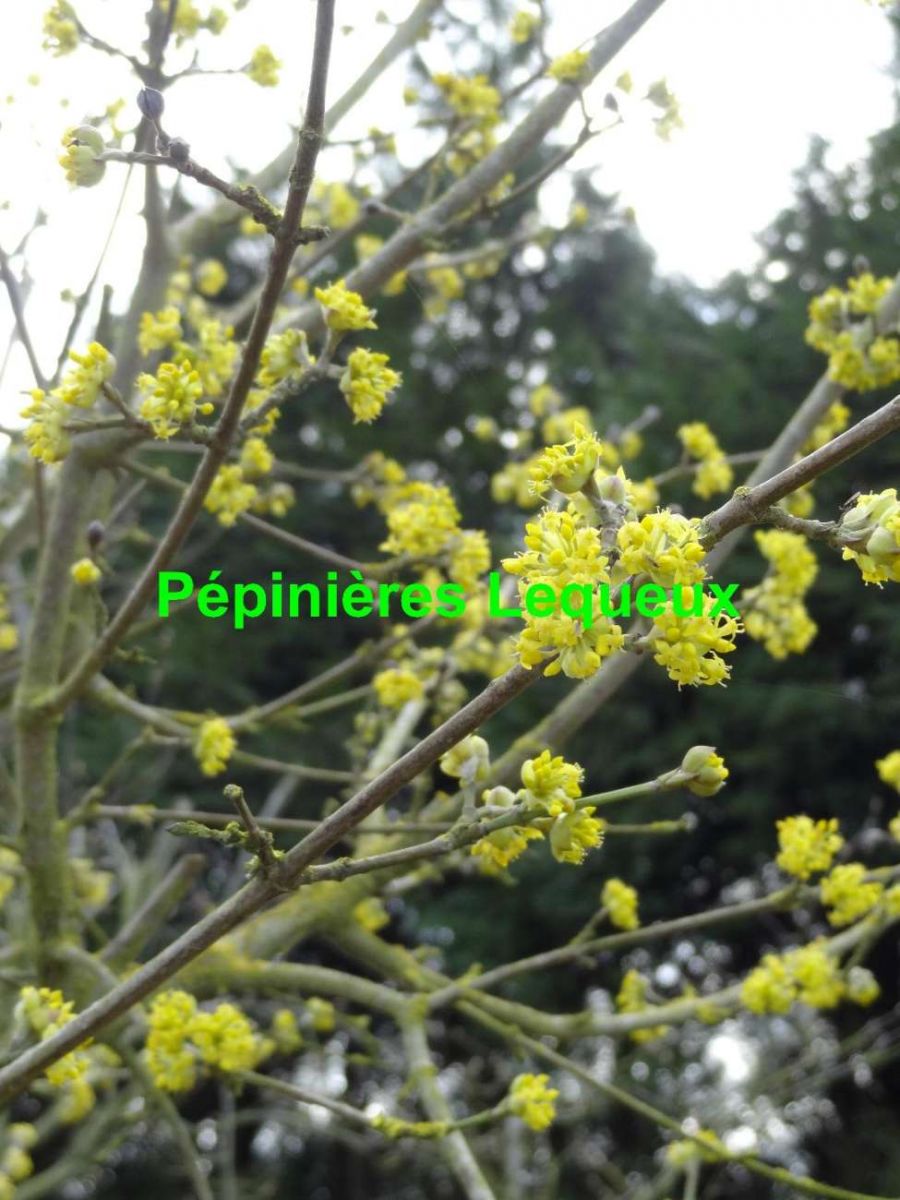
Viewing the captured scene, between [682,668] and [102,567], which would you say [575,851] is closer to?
[682,668]

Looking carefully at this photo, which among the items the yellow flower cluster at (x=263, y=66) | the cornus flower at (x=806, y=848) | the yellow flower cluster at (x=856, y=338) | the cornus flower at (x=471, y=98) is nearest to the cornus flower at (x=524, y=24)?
the cornus flower at (x=471, y=98)

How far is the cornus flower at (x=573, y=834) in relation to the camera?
149cm

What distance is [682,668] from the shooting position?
4.18 feet

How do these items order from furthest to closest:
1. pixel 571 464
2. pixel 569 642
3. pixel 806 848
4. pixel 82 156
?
pixel 806 848 < pixel 82 156 < pixel 571 464 < pixel 569 642

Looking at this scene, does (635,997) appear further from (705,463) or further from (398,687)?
(705,463)

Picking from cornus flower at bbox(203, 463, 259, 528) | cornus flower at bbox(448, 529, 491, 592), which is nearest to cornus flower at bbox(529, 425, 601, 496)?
cornus flower at bbox(203, 463, 259, 528)

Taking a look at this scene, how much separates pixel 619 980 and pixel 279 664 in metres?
4.29

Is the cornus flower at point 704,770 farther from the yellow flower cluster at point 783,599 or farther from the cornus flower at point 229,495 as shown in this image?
the yellow flower cluster at point 783,599

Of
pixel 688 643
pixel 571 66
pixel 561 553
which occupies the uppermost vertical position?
pixel 571 66

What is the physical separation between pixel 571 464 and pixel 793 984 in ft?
6.05

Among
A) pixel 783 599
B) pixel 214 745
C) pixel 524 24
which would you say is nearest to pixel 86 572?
pixel 214 745

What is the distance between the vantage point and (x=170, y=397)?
1.86 metres

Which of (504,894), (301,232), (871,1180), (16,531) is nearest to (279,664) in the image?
(504,894)

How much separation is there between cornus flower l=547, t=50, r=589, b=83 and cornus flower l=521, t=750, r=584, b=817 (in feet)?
6.11
